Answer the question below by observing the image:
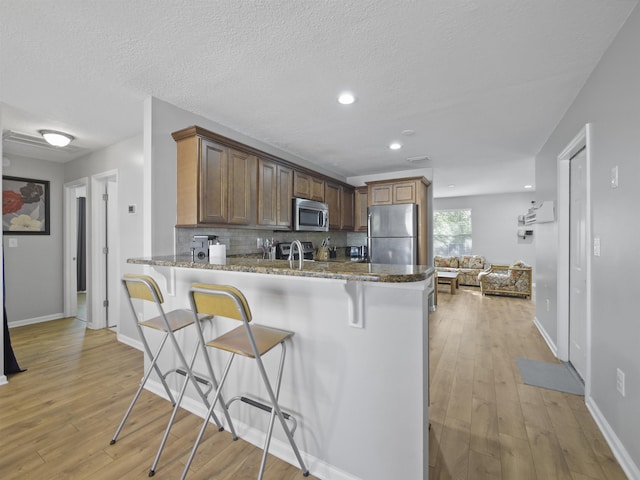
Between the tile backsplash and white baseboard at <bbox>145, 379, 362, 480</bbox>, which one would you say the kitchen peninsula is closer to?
white baseboard at <bbox>145, 379, 362, 480</bbox>

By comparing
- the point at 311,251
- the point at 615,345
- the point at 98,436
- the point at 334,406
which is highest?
the point at 311,251

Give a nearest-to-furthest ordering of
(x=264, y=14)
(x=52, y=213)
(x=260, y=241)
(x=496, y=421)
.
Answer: (x=264, y=14) → (x=496, y=421) → (x=260, y=241) → (x=52, y=213)

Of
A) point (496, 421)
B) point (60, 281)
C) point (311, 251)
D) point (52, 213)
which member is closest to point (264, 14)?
point (496, 421)

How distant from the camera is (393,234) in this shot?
15.8 ft

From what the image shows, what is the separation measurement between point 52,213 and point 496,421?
6.07 m

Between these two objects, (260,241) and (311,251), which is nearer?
(260,241)

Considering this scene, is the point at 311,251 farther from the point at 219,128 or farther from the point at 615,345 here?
the point at 615,345

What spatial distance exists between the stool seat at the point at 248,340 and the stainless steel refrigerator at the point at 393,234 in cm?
335

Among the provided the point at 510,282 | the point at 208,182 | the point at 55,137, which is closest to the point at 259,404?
the point at 208,182

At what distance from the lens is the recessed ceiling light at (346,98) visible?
2.51m

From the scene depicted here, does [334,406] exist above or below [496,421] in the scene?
above

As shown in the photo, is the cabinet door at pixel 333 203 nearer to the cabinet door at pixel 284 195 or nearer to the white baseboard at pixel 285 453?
the cabinet door at pixel 284 195

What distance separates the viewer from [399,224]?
4.77 metres

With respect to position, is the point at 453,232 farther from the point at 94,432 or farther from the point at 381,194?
the point at 94,432
